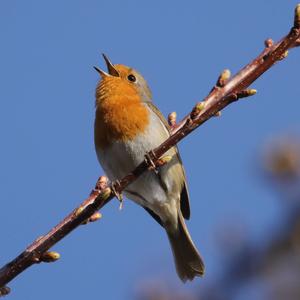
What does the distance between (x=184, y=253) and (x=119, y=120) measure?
5.47 ft

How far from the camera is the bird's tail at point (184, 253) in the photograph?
19.2 ft

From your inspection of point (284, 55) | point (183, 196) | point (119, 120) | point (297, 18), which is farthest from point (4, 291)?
point (183, 196)

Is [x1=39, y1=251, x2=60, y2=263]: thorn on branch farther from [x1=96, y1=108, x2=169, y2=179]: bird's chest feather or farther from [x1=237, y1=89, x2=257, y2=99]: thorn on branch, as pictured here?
[x1=96, y1=108, x2=169, y2=179]: bird's chest feather

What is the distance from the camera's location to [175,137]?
314 centimetres

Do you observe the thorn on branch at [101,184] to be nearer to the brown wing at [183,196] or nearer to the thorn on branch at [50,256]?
the thorn on branch at [50,256]

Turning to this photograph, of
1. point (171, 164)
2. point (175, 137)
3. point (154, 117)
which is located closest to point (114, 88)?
point (154, 117)

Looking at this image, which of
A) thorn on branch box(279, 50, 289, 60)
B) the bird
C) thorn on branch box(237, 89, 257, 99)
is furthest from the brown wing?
thorn on branch box(279, 50, 289, 60)

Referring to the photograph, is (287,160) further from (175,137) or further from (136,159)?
(136,159)

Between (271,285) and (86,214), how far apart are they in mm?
1215

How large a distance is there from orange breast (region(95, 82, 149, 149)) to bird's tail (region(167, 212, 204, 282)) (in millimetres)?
1221

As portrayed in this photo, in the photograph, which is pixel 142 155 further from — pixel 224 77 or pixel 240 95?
pixel 240 95

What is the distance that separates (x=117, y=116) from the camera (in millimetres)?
5605

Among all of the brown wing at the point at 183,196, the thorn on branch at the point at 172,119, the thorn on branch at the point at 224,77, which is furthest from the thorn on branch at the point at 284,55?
the brown wing at the point at 183,196

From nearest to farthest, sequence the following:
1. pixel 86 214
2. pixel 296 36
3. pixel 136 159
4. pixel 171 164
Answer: pixel 296 36 < pixel 86 214 < pixel 136 159 < pixel 171 164
